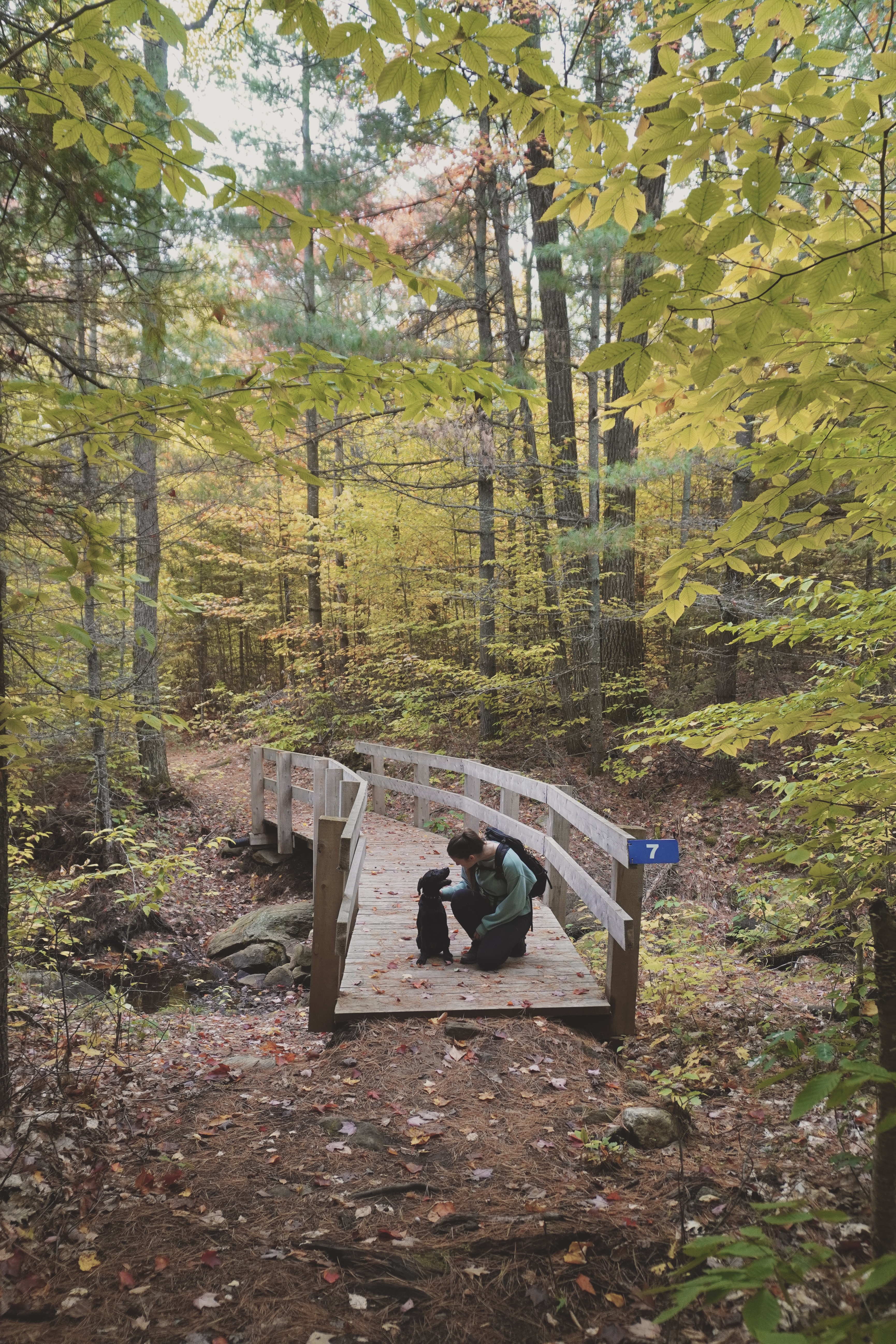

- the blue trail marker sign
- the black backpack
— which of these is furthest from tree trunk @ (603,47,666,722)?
the blue trail marker sign

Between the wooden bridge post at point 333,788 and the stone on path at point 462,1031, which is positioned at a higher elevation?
the wooden bridge post at point 333,788

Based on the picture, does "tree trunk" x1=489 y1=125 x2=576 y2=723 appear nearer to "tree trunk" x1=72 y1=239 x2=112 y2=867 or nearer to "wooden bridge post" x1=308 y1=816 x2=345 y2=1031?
"tree trunk" x1=72 y1=239 x2=112 y2=867

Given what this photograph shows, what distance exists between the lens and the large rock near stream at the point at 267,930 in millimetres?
8406

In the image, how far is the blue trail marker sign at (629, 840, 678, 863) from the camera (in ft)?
14.3

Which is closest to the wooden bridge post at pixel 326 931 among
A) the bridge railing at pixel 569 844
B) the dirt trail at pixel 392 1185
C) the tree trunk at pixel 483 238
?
the dirt trail at pixel 392 1185

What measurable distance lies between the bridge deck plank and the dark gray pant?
0.08 metres

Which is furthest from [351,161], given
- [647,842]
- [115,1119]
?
[115,1119]

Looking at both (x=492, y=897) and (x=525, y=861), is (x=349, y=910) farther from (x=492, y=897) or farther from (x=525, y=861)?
(x=525, y=861)

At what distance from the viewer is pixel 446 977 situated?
17.3 feet

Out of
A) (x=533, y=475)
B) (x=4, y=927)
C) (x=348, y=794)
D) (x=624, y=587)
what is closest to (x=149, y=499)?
(x=348, y=794)

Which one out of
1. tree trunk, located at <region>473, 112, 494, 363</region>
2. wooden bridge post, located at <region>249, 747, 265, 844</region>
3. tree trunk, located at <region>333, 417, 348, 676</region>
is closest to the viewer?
tree trunk, located at <region>473, 112, 494, 363</region>

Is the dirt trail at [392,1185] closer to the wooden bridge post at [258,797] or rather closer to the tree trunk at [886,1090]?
the tree trunk at [886,1090]

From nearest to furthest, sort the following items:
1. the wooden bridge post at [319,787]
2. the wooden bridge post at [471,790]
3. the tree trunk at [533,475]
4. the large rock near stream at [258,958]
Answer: the large rock near stream at [258,958], the wooden bridge post at [471,790], the wooden bridge post at [319,787], the tree trunk at [533,475]

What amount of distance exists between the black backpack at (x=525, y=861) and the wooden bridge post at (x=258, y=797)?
23.9 ft
